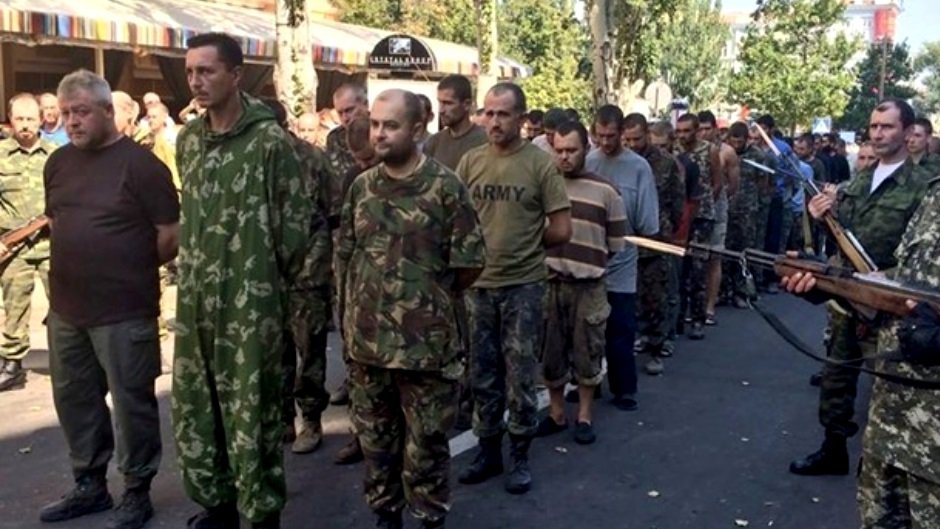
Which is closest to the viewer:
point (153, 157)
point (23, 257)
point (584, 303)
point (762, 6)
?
point (153, 157)

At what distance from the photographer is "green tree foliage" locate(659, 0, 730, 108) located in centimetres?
5672

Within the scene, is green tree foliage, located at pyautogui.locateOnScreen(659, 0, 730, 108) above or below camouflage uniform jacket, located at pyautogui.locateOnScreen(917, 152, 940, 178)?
above

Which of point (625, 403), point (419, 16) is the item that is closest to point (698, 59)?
point (419, 16)

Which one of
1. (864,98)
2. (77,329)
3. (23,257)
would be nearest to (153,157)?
(77,329)

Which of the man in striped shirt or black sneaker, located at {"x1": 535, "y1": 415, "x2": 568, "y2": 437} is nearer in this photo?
the man in striped shirt

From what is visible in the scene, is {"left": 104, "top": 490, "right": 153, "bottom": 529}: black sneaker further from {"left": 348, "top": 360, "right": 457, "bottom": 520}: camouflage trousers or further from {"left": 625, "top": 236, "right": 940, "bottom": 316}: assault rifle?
{"left": 625, "top": 236, "right": 940, "bottom": 316}: assault rifle

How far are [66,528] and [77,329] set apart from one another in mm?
911

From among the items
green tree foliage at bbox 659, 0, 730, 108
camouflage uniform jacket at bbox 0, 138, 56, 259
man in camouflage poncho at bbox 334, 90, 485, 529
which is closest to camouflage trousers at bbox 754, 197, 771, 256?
camouflage uniform jacket at bbox 0, 138, 56, 259

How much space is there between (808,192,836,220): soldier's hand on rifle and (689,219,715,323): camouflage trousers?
13.1 feet

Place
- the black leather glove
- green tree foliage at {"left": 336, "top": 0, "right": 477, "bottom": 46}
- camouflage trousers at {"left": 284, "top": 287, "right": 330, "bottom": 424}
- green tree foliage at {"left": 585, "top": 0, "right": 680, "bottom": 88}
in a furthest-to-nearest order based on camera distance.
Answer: green tree foliage at {"left": 336, "top": 0, "right": 477, "bottom": 46} → green tree foliage at {"left": 585, "top": 0, "right": 680, "bottom": 88} → camouflage trousers at {"left": 284, "top": 287, "right": 330, "bottom": 424} → the black leather glove

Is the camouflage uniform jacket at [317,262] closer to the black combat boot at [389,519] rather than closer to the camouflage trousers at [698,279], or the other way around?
the black combat boot at [389,519]

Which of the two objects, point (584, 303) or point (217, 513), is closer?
point (217, 513)

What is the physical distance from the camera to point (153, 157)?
4.50 metres

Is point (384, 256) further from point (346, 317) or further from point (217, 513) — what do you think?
point (217, 513)
